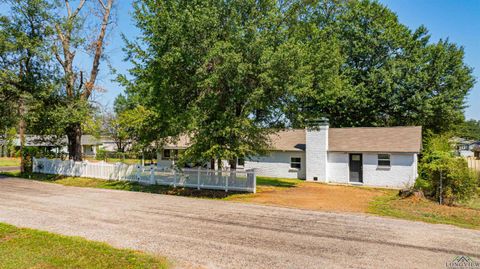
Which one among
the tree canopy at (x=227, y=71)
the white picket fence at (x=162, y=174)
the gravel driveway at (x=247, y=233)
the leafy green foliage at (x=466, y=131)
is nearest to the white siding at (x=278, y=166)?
the tree canopy at (x=227, y=71)

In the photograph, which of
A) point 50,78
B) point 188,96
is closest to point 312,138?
point 188,96

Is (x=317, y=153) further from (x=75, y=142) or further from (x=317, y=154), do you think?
(x=75, y=142)

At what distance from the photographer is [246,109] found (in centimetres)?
1675

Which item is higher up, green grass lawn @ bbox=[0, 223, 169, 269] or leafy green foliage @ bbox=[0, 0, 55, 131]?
leafy green foliage @ bbox=[0, 0, 55, 131]

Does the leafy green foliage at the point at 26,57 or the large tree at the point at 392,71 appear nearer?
the leafy green foliage at the point at 26,57

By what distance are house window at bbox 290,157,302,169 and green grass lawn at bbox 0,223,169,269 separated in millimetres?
21249

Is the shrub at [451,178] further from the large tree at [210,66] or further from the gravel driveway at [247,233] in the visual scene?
the large tree at [210,66]

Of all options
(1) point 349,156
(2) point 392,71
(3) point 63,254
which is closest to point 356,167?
(1) point 349,156

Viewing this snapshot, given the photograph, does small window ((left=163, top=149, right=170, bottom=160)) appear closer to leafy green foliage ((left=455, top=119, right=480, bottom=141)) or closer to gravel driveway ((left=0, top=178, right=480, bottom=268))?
gravel driveway ((left=0, top=178, right=480, bottom=268))

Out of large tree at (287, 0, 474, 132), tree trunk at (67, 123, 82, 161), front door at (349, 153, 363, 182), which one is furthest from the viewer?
large tree at (287, 0, 474, 132)

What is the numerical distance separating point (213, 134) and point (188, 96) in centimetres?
288

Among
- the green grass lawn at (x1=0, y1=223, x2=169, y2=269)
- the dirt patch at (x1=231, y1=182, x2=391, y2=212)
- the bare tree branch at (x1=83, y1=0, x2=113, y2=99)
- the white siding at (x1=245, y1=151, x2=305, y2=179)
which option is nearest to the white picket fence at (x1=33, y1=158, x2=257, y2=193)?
the dirt patch at (x1=231, y1=182, x2=391, y2=212)

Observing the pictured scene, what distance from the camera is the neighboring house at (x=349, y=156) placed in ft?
75.3

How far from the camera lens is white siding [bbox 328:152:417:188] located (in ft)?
74.1
